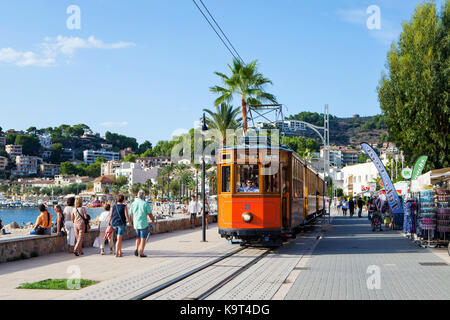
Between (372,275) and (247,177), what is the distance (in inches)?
244

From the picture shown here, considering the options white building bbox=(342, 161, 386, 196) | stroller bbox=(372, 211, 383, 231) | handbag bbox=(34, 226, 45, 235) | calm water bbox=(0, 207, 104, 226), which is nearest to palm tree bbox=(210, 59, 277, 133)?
stroller bbox=(372, 211, 383, 231)

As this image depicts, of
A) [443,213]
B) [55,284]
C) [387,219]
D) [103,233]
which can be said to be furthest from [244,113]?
[55,284]

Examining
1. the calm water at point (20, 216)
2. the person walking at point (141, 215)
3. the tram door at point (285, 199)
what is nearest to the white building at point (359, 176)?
the calm water at point (20, 216)

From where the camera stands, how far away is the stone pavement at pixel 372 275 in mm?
9078

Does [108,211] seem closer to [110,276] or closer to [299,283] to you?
[110,276]

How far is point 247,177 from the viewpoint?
16.7 metres

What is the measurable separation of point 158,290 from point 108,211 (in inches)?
291

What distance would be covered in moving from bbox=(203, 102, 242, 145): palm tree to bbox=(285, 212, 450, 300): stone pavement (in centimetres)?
1576

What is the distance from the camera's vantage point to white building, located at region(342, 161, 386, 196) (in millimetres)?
115088

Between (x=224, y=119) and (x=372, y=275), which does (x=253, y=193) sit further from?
(x=224, y=119)

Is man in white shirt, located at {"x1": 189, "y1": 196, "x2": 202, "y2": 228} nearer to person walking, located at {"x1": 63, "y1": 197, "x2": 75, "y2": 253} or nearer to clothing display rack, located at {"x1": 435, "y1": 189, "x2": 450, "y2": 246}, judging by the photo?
person walking, located at {"x1": 63, "y1": 197, "x2": 75, "y2": 253}

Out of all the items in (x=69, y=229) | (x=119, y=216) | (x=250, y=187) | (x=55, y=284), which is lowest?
(x=55, y=284)

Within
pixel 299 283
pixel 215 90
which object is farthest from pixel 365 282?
pixel 215 90

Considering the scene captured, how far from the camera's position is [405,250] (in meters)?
17.1
